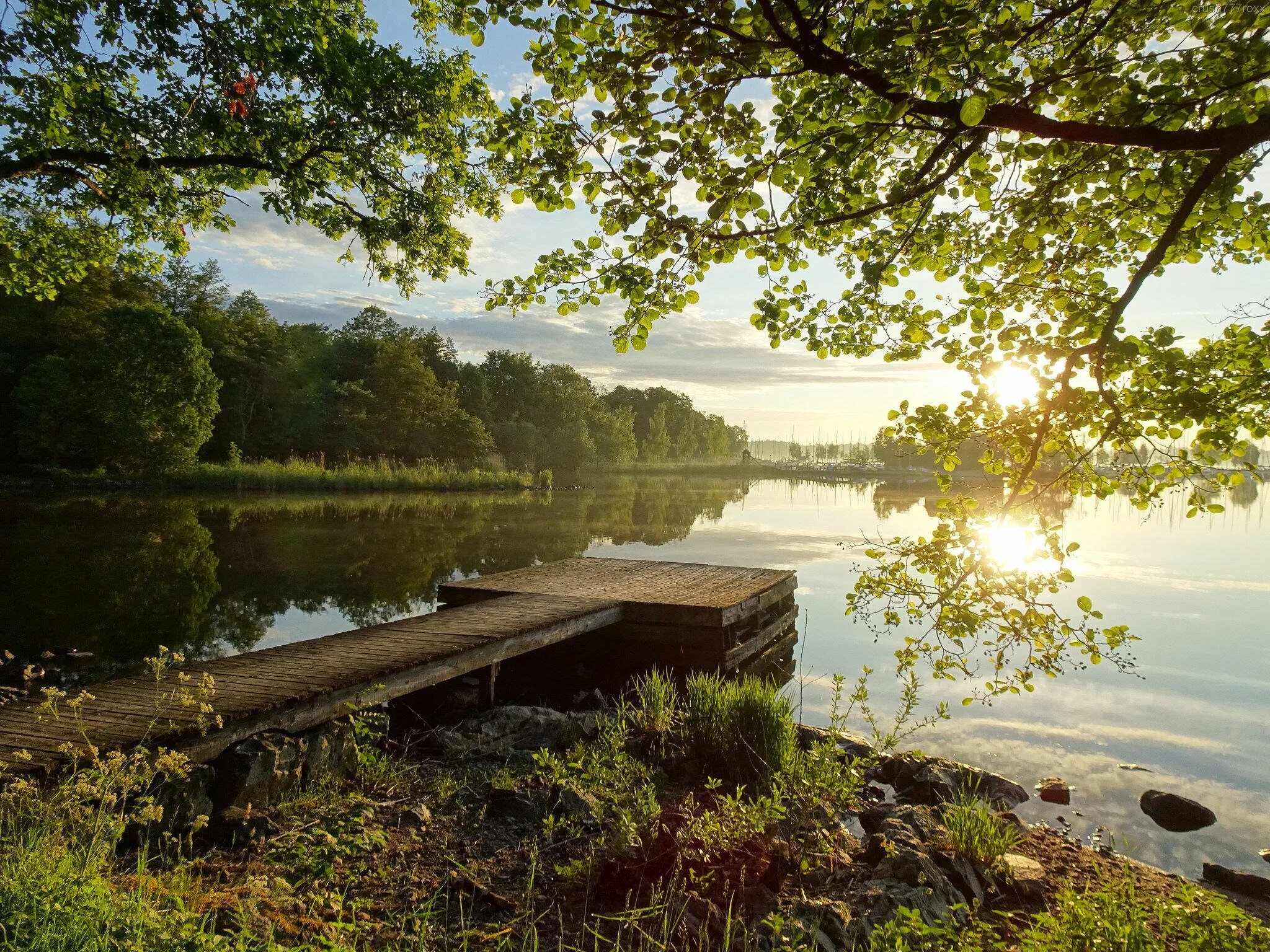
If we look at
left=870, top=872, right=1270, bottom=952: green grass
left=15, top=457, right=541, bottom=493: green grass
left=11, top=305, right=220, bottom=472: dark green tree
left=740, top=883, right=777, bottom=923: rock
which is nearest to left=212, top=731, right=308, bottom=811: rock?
left=740, top=883, right=777, bottom=923: rock

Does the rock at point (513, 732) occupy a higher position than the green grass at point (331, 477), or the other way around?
the green grass at point (331, 477)

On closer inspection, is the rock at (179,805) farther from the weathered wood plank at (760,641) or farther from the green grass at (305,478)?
the green grass at (305,478)

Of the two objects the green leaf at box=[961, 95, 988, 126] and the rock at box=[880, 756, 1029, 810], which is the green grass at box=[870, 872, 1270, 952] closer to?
the rock at box=[880, 756, 1029, 810]

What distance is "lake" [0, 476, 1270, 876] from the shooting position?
20.5ft

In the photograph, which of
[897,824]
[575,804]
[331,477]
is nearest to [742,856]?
[575,804]

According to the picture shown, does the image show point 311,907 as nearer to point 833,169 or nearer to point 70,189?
point 833,169

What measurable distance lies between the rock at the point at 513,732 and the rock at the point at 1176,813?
4.19 meters

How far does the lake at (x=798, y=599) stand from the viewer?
6254mm

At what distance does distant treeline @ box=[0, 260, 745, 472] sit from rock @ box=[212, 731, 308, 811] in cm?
2570

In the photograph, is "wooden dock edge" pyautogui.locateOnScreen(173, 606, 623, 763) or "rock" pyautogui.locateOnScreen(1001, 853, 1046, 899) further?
"wooden dock edge" pyautogui.locateOnScreen(173, 606, 623, 763)

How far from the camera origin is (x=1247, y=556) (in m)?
19.0

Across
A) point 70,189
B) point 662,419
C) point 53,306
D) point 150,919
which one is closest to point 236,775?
point 150,919

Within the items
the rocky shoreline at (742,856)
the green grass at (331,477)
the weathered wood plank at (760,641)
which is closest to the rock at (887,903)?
the rocky shoreline at (742,856)

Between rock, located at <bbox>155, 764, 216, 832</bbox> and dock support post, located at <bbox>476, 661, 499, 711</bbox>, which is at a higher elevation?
rock, located at <bbox>155, 764, 216, 832</bbox>
